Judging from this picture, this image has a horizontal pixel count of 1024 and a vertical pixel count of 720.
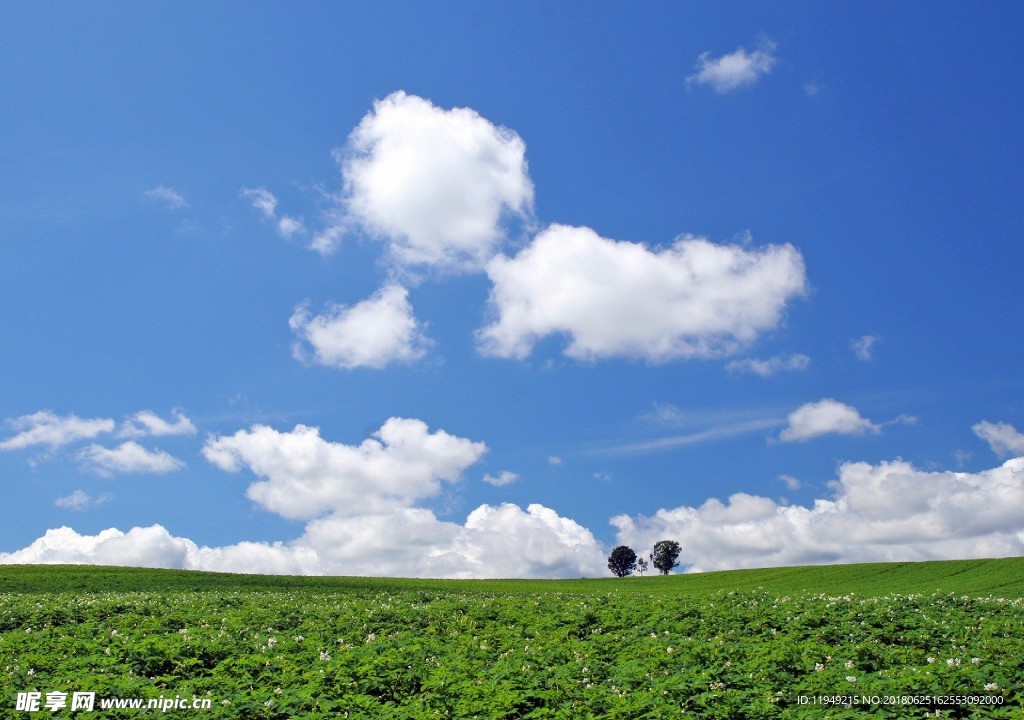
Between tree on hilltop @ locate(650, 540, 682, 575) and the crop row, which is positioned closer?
the crop row

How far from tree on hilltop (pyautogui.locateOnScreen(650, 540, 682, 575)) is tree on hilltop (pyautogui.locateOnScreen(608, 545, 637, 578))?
5718mm

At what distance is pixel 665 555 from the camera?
12812cm

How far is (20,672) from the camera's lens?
14609 mm

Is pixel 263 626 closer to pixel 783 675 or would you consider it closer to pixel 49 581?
pixel 783 675

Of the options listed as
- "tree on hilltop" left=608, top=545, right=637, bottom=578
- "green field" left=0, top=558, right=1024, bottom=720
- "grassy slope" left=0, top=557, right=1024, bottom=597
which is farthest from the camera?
"tree on hilltop" left=608, top=545, right=637, bottom=578

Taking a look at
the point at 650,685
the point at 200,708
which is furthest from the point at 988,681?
the point at 200,708

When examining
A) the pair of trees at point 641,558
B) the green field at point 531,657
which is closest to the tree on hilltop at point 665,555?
the pair of trees at point 641,558

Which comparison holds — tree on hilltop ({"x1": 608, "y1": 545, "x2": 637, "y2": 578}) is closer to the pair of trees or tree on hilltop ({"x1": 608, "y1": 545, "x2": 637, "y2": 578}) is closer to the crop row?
the pair of trees

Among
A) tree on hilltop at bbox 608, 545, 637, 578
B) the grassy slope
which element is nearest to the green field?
the grassy slope

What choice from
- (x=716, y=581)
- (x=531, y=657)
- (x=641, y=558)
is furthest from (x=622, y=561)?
(x=531, y=657)

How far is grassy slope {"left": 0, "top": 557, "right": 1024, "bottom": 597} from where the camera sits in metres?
47.7

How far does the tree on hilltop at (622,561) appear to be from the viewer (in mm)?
124062

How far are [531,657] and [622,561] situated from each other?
114m

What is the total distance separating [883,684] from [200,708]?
35.3ft
